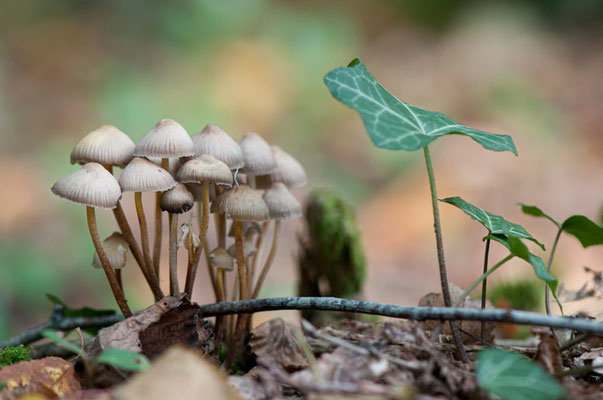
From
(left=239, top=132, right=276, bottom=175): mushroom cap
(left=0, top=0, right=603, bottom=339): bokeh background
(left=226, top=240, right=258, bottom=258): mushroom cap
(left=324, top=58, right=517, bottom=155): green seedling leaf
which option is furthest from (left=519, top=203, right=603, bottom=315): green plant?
(left=0, top=0, right=603, bottom=339): bokeh background

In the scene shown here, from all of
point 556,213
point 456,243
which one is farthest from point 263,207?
point 556,213

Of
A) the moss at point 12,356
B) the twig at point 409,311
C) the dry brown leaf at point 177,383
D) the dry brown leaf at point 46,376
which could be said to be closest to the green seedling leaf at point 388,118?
the twig at point 409,311

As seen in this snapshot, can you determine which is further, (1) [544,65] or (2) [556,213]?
(1) [544,65]

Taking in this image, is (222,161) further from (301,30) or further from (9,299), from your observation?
(301,30)

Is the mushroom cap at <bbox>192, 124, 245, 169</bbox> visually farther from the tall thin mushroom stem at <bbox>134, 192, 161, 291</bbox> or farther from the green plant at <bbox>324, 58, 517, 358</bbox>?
the green plant at <bbox>324, 58, 517, 358</bbox>

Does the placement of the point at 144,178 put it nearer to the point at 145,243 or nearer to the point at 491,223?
the point at 145,243

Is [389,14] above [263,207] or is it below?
above
